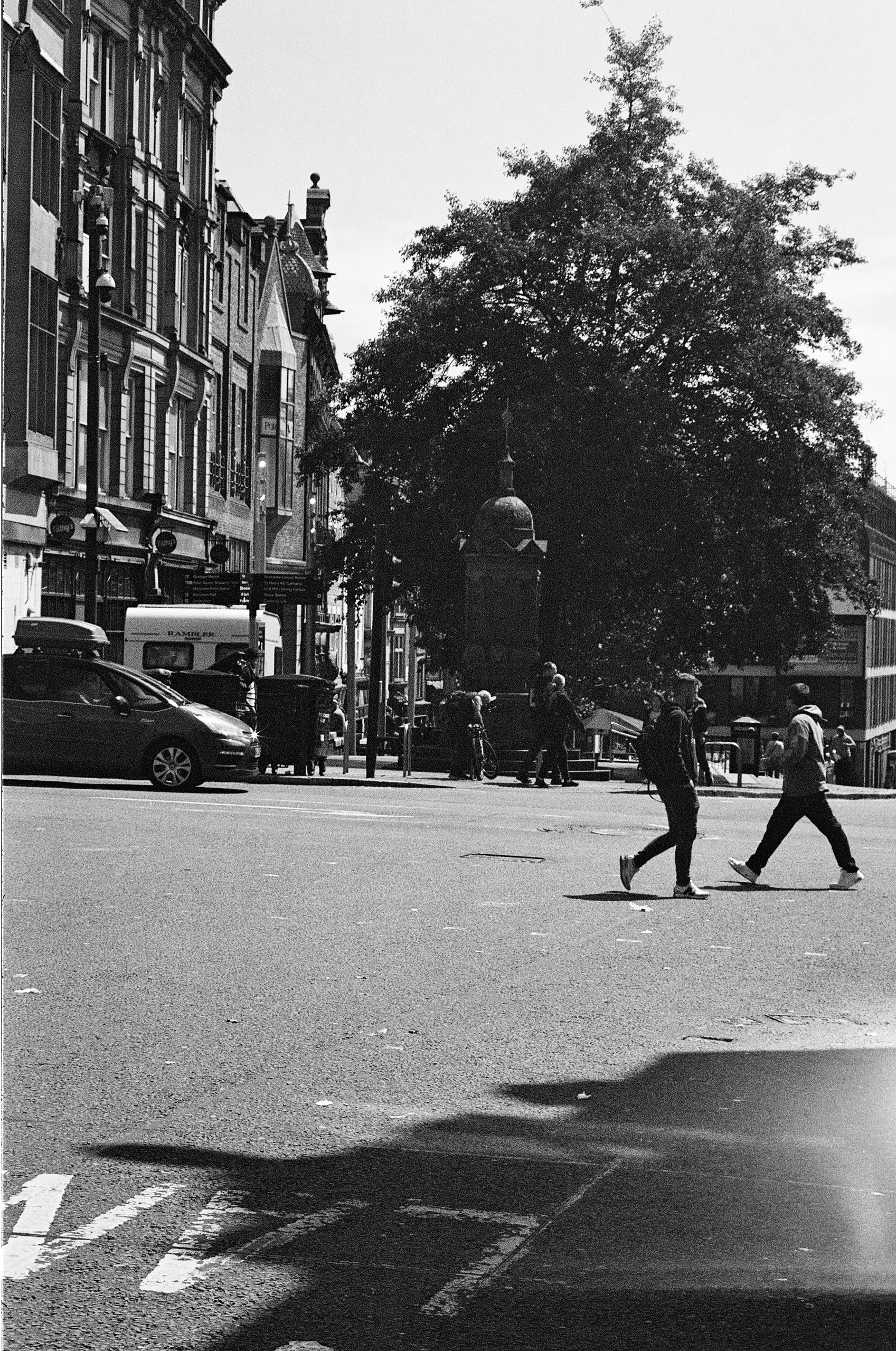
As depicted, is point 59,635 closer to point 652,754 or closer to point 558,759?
point 558,759

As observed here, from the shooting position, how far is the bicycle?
30.5 m

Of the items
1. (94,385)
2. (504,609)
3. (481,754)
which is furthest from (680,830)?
(94,385)

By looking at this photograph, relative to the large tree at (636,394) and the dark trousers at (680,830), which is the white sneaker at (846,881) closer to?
the dark trousers at (680,830)

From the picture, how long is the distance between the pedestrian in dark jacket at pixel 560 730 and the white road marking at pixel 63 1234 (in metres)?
23.0

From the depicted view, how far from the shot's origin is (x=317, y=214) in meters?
81.2

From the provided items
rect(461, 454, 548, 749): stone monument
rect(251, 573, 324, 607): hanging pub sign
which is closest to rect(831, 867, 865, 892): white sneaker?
rect(251, 573, 324, 607): hanging pub sign

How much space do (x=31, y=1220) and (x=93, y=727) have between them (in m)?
18.7

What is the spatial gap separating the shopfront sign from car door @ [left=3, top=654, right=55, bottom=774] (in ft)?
60.3

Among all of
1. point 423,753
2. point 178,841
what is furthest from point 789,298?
point 178,841

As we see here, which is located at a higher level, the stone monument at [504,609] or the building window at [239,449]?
the building window at [239,449]

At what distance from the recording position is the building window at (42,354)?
3369 centimetres

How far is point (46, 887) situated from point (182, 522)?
1355 inches

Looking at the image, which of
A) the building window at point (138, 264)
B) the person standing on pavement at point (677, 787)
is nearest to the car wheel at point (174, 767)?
the person standing on pavement at point (677, 787)

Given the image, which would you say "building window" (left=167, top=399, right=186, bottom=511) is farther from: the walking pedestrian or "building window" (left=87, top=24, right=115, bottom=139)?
the walking pedestrian
